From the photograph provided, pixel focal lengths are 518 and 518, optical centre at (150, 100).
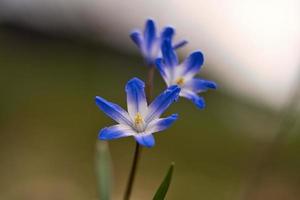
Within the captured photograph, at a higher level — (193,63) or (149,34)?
(149,34)

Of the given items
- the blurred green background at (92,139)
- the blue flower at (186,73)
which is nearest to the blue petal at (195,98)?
the blue flower at (186,73)

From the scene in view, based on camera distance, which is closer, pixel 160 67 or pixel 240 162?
pixel 160 67

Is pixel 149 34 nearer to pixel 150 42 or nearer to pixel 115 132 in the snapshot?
pixel 150 42

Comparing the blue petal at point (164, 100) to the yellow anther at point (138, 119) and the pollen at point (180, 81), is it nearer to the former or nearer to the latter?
the yellow anther at point (138, 119)

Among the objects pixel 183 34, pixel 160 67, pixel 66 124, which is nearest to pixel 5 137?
pixel 66 124

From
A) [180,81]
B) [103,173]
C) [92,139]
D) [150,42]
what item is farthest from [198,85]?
[92,139]

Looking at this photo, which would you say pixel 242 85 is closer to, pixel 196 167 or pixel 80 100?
pixel 80 100
